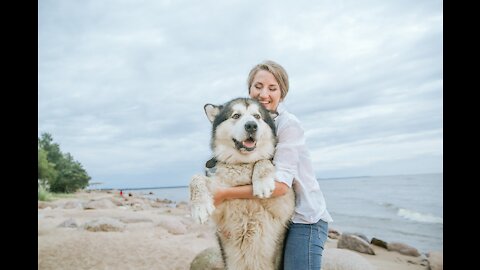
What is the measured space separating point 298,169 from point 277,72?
0.76 metres

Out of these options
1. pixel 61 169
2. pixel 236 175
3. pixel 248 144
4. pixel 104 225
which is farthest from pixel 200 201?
pixel 61 169

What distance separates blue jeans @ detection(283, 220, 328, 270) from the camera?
8.79ft

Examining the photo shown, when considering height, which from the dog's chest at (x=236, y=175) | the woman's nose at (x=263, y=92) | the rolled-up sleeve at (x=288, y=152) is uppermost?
the woman's nose at (x=263, y=92)

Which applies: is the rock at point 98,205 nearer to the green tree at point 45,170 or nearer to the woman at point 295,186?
the green tree at point 45,170

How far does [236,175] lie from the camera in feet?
8.99

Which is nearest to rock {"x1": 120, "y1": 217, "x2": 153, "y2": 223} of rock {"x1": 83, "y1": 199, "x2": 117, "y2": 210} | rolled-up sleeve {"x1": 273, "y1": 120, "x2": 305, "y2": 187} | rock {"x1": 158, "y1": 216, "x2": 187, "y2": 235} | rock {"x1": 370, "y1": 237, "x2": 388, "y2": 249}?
rock {"x1": 158, "y1": 216, "x2": 187, "y2": 235}

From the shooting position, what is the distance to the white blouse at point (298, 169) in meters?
2.64

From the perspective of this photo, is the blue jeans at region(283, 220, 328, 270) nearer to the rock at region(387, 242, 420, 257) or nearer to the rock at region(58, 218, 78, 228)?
the rock at region(387, 242, 420, 257)

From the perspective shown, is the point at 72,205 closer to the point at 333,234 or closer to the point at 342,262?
the point at 333,234

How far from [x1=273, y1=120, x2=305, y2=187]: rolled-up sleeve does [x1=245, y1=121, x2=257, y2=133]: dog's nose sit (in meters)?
0.24

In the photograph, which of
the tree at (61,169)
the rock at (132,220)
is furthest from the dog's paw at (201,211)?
the tree at (61,169)

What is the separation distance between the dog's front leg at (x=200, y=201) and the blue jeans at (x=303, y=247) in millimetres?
650
